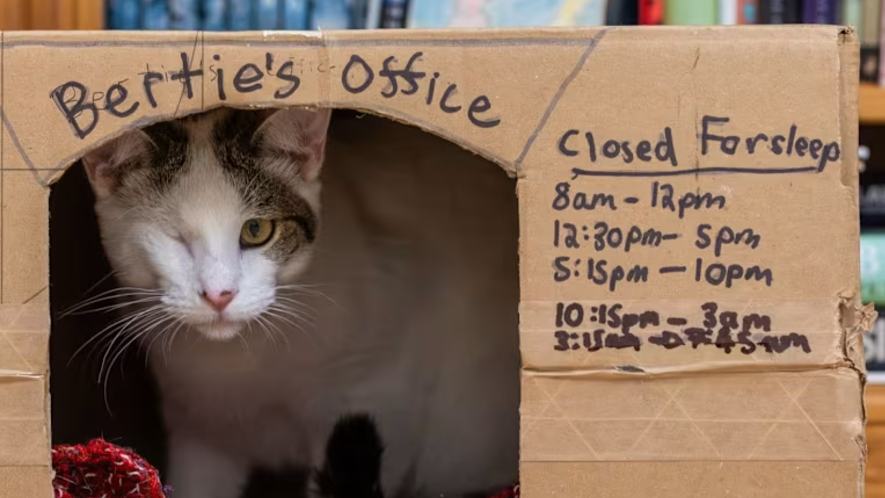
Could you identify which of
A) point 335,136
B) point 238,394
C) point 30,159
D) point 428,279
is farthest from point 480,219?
point 30,159

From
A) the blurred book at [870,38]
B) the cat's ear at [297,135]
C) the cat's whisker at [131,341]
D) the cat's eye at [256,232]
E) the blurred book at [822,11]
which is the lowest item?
the cat's whisker at [131,341]

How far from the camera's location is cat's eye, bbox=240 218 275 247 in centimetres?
100

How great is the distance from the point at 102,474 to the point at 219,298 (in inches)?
8.1

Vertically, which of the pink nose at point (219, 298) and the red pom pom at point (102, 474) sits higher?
the pink nose at point (219, 298)

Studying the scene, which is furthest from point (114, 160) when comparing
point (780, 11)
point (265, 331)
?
point (780, 11)

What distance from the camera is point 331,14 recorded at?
1.32 m

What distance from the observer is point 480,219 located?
1.19 m

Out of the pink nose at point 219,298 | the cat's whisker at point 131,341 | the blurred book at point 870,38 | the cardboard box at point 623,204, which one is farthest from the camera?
the blurred book at point 870,38

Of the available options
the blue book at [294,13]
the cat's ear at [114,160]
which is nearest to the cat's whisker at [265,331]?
the cat's ear at [114,160]

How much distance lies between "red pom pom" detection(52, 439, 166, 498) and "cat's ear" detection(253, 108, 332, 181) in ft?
1.24

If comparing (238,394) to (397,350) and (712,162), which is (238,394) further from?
(712,162)

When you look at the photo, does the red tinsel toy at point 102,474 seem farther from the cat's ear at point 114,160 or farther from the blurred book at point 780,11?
the blurred book at point 780,11

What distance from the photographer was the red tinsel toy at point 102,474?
789 mm

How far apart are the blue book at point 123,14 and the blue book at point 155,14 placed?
0.03 feet
